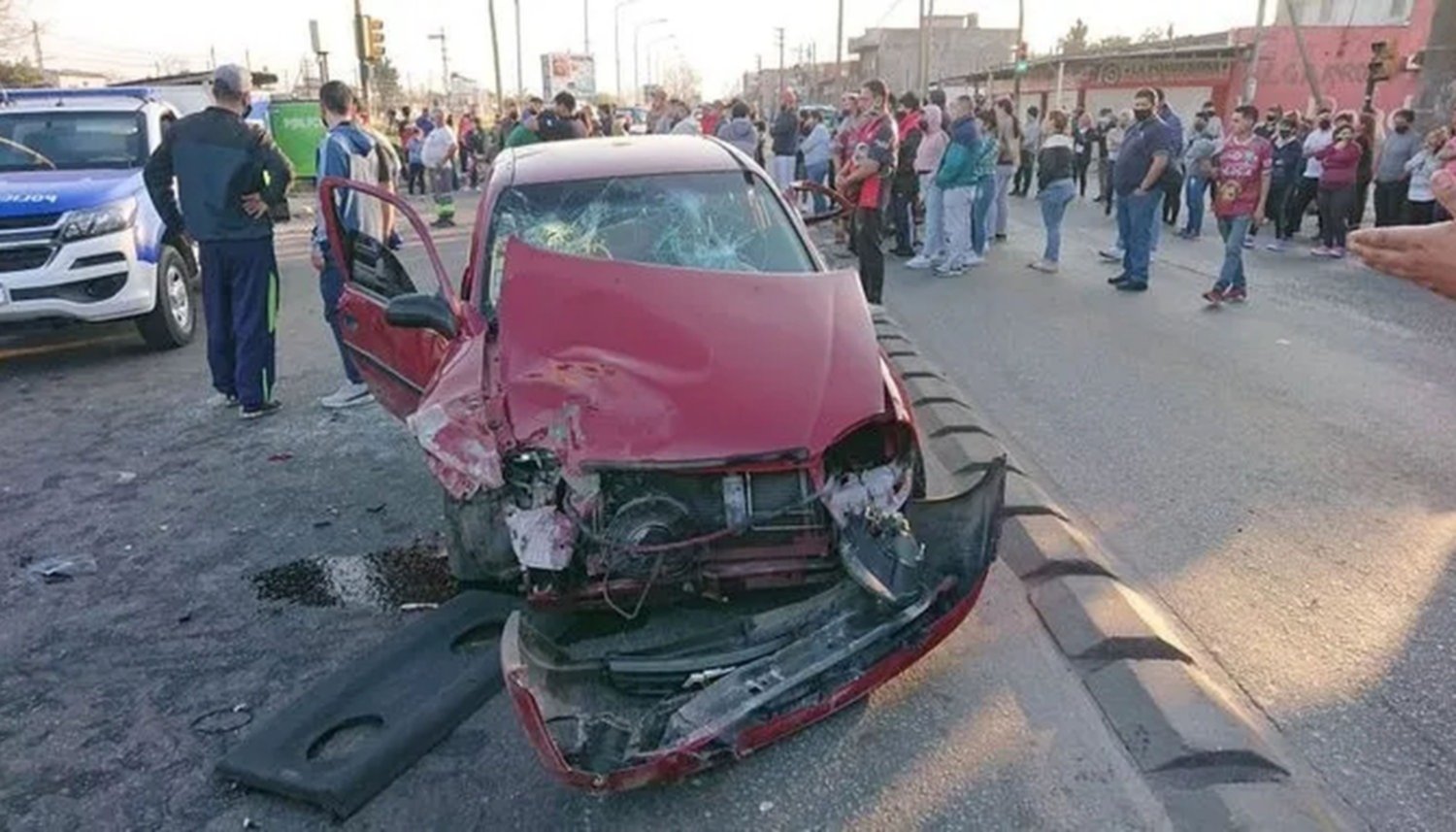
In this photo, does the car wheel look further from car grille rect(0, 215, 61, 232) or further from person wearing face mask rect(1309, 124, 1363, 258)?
person wearing face mask rect(1309, 124, 1363, 258)

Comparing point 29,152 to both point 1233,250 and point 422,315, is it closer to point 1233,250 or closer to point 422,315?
point 422,315

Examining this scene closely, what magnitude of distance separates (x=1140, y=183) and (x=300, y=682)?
28.7ft

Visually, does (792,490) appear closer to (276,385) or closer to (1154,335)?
(276,385)

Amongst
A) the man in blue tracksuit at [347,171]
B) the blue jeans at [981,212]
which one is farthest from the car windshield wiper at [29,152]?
the blue jeans at [981,212]

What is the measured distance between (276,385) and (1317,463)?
6523mm

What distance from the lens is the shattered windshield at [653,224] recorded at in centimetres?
440

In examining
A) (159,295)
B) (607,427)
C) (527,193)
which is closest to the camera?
(607,427)

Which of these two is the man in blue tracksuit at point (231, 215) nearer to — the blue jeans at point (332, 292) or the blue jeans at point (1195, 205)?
the blue jeans at point (332, 292)

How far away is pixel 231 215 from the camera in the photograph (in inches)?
235

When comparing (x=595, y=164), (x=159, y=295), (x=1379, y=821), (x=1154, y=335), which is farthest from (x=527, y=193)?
(x=1154, y=335)

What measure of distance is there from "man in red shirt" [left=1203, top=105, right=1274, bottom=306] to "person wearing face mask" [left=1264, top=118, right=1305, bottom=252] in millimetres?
4652

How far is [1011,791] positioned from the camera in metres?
2.89

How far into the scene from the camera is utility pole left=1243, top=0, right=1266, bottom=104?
32781 mm

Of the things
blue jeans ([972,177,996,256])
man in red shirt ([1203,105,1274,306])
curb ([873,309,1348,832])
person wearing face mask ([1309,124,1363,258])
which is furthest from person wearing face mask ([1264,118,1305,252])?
curb ([873,309,1348,832])
